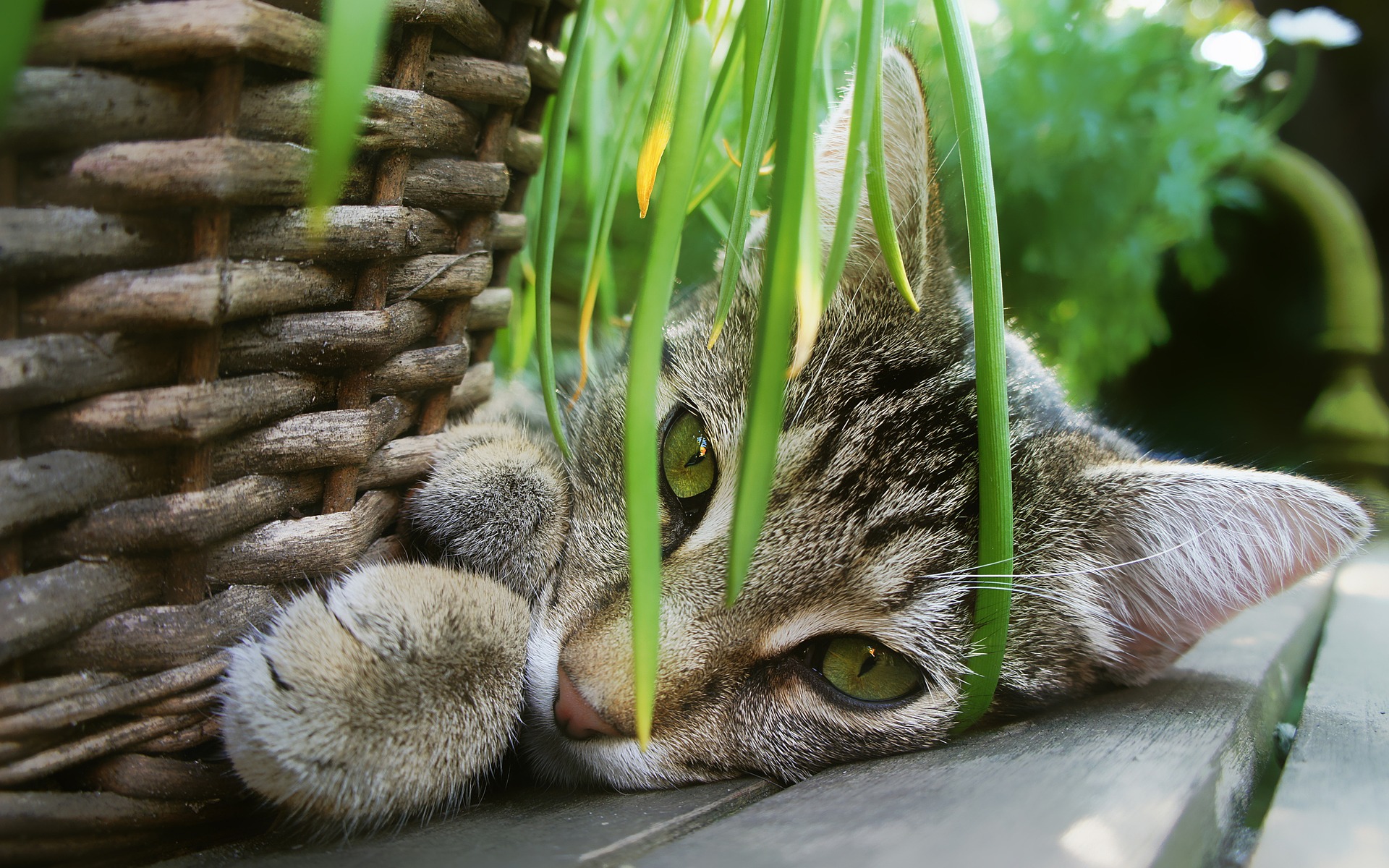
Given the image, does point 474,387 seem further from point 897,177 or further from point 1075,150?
point 1075,150

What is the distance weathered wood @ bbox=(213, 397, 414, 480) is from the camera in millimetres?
568

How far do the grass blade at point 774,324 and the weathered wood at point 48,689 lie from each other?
0.42 m

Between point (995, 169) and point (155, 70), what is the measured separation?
1.56 meters

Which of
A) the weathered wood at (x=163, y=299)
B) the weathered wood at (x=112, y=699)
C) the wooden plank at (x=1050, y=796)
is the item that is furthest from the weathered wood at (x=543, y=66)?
the wooden plank at (x=1050, y=796)

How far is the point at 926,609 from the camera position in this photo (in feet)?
2.84

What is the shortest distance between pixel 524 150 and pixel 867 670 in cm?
68

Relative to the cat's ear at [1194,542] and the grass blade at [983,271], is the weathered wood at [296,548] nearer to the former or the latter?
the grass blade at [983,271]

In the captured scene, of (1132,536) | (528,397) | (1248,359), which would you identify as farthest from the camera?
(1248,359)

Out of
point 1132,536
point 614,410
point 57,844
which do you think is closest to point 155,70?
point 57,844

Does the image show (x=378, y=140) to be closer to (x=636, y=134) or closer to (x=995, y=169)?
(x=636, y=134)

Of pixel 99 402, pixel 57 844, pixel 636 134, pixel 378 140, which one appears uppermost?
pixel 636 134

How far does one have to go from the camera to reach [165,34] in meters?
0.45

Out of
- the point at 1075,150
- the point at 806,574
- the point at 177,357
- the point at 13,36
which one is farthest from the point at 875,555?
the point at 1075,150

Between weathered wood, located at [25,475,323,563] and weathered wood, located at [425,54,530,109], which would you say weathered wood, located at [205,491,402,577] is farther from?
weathered wood, located at [425,54,530,109]
